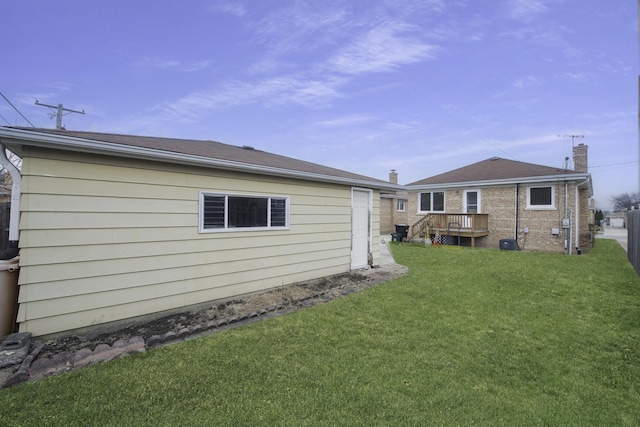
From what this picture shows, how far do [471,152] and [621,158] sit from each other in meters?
17.9

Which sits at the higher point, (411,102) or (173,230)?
(411,102)

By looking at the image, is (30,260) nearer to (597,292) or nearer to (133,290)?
(133,290)

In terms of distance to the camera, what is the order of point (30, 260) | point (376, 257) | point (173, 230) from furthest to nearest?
point (376, 257) → point (173, 230) → point (30, 260)

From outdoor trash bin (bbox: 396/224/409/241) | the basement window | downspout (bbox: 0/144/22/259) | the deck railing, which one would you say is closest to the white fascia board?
the basement window

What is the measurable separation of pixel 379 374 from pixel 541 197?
14362 millimetres

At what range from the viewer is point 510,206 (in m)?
14.6

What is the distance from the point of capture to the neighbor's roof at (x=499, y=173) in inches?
532

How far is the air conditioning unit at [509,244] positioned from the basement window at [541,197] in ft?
5.82

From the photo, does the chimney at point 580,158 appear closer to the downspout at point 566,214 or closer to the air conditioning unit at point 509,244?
the downspout at point 566,214

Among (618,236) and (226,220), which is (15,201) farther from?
(618,236)

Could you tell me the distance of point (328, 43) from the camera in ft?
37.6

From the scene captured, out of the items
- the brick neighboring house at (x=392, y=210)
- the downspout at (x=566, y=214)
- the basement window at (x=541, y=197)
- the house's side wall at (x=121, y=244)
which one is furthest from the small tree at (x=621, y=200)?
the house's side wall at (x=121, y=244)

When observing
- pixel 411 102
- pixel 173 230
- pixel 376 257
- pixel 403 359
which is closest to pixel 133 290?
pixel 173 230

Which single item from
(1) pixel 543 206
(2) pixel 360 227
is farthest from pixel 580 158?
(2) pixel 360 227
